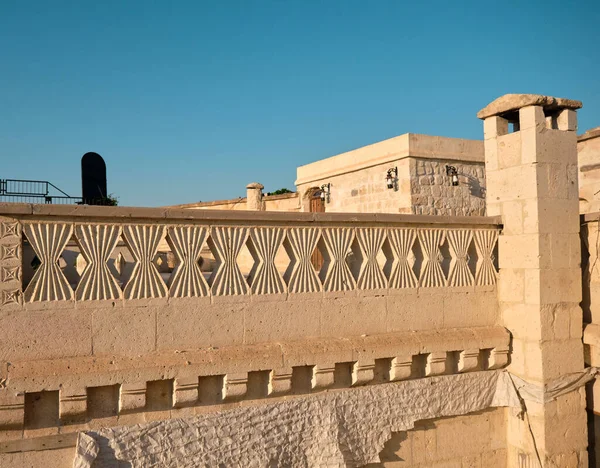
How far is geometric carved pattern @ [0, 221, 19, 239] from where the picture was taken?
3.64 meters

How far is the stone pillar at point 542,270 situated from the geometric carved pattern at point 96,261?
12.7 feet

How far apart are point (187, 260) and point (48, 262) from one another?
98cm

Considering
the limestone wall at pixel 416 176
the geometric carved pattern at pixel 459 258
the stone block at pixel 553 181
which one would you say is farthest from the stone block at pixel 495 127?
the limestone wall at pixel 416 176

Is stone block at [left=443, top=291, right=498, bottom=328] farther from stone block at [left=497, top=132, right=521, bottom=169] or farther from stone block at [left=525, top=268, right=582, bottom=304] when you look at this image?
stone block at [left=497, top=132, right=521, bottom=169]

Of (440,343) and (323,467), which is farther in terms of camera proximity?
(440,343)

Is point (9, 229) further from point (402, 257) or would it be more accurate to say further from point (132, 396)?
point (402, 257)

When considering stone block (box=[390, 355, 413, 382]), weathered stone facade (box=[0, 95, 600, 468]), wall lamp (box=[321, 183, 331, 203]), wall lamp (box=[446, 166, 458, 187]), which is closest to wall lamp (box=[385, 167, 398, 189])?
wall lamp (box=[446, 166, 458, 187])

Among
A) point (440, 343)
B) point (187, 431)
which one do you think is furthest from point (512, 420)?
point (187, 431)

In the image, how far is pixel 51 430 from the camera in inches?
147

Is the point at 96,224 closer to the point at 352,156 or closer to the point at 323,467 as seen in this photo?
the point at 323,467

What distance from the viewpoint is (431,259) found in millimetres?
5289

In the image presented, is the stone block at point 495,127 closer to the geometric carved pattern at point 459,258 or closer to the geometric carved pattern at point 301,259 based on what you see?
the geometric carved pattern at point 459,258

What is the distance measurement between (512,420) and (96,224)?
4487 millimetres

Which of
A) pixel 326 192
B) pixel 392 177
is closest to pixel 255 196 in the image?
pixel 326 192
